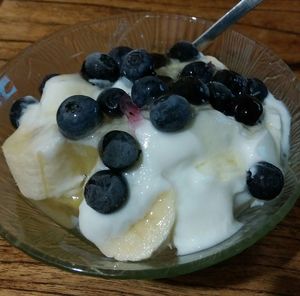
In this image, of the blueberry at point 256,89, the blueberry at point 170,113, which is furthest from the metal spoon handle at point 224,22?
the blueberry at point 170,113

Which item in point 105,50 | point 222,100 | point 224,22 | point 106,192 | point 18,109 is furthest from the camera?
point 105,50

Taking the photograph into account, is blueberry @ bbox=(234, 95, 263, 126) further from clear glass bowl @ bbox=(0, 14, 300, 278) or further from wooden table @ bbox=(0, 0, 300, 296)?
wooden table @ bbox=(0, 0, 300, 296)

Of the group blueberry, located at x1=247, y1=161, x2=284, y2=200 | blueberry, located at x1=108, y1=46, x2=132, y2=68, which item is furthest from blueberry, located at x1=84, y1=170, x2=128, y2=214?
blueberry, located at x1=108, y1=46, x2=132, y2=68

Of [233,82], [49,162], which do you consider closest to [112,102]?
[49,162]

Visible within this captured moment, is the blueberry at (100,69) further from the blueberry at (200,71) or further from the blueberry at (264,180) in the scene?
the blueberry at (264,180)

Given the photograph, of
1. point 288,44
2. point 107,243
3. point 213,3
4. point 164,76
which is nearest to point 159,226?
point 107,243

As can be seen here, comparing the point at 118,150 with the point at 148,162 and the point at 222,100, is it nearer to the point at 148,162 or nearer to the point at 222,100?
the point at 148,162

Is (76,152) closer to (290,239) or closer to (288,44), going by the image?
(290,239)
